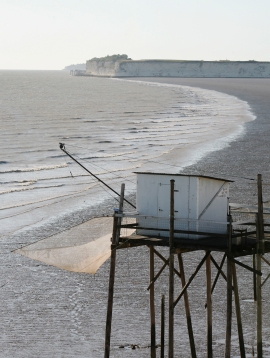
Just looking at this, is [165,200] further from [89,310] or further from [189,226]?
[89,310]

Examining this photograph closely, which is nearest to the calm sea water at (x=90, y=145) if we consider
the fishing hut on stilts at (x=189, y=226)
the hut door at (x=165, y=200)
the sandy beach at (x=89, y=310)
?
the sandy beach at (x=89, y=310)

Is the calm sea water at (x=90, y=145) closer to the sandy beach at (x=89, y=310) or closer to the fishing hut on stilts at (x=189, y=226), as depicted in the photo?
the sandy beach at (x=89, y=310)

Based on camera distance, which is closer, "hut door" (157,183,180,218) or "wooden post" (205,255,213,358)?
"hut door" (157,183,180,218)

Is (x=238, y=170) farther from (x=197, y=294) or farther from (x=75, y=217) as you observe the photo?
A: (x=197, y=294)

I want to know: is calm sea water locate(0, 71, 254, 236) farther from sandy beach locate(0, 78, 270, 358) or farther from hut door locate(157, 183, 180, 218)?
hut door locate(157, 183, 180, 218)

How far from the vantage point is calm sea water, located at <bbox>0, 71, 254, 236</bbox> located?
42.8 m

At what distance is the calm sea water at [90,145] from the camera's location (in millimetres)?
42781

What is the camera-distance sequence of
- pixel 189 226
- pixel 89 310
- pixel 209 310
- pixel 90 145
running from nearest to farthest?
pixel 189 226 → pixel 209 310 → pixel 89 310 → pixel 90 145

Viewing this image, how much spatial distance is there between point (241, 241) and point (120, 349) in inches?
196

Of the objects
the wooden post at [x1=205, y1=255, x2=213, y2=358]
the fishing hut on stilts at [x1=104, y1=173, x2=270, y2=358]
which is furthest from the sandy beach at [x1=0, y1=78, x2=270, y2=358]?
the fishing hut on stilts at [x1=104, y1=173, x2=270, y2=358]

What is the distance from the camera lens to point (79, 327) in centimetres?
2269

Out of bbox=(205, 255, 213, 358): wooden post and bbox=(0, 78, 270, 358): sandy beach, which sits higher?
bbox=(205, 255, 213, 358): wooden post

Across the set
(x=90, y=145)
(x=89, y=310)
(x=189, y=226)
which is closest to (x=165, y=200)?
(x=189, y=226)

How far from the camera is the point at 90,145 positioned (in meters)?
67.8
